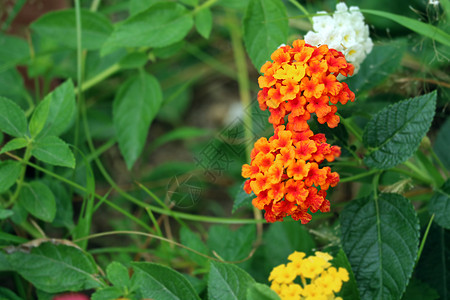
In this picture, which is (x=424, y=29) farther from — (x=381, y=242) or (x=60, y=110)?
(x=60, y=110)

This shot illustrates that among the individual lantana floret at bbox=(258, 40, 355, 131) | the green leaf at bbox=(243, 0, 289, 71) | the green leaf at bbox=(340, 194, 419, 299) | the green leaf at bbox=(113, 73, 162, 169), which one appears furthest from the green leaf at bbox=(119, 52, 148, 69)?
the green leaf at bbox=(340, 194, 419, 299)

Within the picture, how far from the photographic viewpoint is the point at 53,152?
1.22 m

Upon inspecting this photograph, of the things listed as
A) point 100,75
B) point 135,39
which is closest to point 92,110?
point 100,75

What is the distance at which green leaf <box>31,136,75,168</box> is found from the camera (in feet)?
3.87

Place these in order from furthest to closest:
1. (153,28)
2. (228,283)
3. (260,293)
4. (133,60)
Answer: (133,60) < (153,28) < (228,283) < (260,293)

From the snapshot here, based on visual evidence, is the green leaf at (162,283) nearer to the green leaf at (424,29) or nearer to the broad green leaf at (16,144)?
the broad green leaf at (16,144)

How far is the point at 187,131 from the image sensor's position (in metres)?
1.93

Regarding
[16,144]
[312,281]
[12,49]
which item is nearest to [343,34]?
[312,281]

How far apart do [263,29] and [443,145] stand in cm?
69

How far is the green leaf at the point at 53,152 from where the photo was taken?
118cm

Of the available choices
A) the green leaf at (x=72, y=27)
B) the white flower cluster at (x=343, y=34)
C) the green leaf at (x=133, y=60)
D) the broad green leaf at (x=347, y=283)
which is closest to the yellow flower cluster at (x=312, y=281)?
the broad green leaf at (x=347, y=283)

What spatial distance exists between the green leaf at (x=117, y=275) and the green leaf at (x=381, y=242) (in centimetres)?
49

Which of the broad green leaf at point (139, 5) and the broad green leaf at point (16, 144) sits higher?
the broad green leaf at point (139, 5)

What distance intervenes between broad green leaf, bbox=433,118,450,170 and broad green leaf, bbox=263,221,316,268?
47cm
